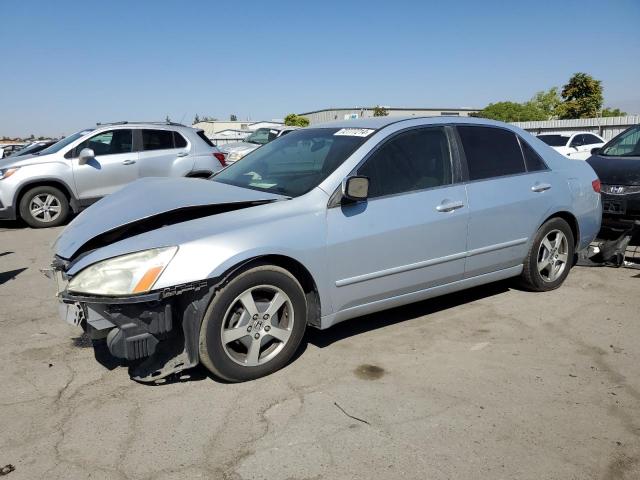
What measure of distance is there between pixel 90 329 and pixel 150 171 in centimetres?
693

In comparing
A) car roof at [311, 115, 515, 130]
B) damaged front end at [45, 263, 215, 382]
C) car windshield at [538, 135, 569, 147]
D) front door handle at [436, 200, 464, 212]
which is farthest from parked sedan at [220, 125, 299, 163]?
damaged front end at [45, 263, 215, 382]

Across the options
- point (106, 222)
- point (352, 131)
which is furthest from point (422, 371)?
point (106, 222)

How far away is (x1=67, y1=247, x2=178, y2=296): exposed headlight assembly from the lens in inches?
119

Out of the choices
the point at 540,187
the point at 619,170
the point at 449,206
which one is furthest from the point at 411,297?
the point at 619,170

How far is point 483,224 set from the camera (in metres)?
4.43

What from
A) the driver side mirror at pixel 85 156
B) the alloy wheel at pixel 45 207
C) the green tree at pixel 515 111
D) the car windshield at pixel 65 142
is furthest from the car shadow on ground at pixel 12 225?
the green tree at pixel 515 111

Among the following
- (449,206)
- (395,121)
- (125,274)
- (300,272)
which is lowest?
(300,272)

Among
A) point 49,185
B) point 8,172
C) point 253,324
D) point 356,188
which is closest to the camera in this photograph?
point 253,324

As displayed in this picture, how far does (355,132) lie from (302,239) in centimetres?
116

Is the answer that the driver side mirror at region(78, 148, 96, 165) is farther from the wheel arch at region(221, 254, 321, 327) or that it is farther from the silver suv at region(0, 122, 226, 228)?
the wheel arch at region(221, 254, 321, 327)

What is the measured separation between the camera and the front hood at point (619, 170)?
6.72 metres

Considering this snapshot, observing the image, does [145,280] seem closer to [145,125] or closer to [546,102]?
[145,125]

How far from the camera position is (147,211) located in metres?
3.48

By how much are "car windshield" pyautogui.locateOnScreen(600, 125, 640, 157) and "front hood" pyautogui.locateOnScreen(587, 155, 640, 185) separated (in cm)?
34
